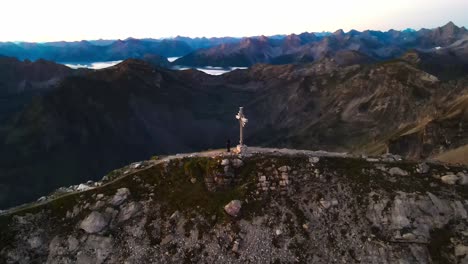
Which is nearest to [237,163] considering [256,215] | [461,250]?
[256,215]

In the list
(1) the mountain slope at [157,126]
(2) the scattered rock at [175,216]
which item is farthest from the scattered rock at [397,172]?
(1) the mountain slope at [157,126]

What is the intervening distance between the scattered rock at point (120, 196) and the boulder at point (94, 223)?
66.3 inches

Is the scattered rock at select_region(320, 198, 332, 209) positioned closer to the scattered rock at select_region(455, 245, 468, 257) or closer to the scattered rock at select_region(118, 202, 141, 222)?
the scattered rock at select_region(455, 245, 468, 257)

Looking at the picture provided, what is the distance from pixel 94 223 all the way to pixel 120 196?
10.9ft

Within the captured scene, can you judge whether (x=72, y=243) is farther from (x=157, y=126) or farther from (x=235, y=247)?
(x=157, y=126)

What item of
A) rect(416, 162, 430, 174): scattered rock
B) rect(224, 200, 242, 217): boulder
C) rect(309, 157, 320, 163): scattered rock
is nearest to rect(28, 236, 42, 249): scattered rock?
rect(224, 200, 242, 217): boulder

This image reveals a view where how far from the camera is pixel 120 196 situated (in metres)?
40.8

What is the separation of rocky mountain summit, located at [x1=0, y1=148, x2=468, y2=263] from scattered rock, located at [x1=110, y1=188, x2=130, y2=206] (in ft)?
0.29

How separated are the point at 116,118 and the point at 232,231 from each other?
155 metres

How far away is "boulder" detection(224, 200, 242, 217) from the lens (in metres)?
38.9

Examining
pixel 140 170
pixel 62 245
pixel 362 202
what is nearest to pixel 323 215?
pixel 362 202

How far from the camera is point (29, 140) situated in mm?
168500

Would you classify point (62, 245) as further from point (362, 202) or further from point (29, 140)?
point (29, 140)

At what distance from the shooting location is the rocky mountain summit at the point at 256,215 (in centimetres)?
3675
